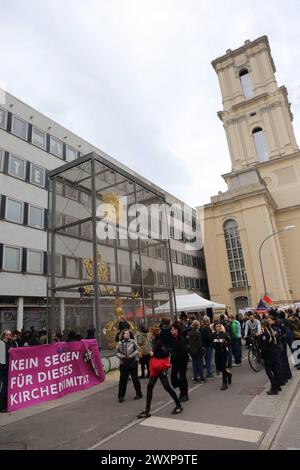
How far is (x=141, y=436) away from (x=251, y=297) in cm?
4059

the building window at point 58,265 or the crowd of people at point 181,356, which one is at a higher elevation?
the building window at point 58,265

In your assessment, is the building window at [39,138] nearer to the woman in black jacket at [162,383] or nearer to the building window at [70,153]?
the building window at [70,153]

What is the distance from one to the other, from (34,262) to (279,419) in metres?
19.7

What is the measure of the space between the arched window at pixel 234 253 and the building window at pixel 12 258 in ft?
106

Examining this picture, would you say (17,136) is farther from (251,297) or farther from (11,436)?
(251,297)

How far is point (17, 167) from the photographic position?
22.8 meters

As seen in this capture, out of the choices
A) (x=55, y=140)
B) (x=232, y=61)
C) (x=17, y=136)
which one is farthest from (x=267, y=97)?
(x=17, y=136)

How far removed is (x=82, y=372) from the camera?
9586mm

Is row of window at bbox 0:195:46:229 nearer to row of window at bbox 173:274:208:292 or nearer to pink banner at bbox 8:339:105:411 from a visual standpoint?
pink banner at bbox 8:339:105:411

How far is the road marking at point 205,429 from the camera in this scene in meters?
4.95

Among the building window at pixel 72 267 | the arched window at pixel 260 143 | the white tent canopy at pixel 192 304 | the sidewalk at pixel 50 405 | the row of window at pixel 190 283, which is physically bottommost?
the sidewalk at pixel 50 405

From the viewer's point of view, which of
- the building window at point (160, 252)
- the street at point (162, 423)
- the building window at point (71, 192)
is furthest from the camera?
the building window at point (160, 252)

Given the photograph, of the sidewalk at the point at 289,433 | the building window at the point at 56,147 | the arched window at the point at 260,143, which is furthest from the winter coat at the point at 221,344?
the arched window at the point at 260,143

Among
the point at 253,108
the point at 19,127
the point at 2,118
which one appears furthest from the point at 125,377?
the point at 253,108
